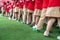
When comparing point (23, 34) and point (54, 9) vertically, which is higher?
point (54, 9)

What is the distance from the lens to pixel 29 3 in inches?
202

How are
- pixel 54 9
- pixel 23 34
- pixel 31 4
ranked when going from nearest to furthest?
pixel 54 9
pixel 23 34
pixel 31 4

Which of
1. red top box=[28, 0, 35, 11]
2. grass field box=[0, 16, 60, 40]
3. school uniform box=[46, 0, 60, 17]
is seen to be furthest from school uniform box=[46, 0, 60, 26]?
red top box=[28, 0, 35, 11]

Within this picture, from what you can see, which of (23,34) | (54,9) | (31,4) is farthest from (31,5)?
(54,9)

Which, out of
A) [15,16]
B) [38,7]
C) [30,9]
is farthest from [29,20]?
[15,16]

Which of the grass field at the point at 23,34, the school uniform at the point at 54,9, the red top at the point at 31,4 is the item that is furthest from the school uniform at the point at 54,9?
the red top at the point at 31,4

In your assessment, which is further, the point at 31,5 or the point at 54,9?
the point at 31,5

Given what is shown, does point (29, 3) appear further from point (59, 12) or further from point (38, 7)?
point (59, 12)

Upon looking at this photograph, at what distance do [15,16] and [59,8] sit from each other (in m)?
4.72

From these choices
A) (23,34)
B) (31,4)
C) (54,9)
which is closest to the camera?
(54,9)

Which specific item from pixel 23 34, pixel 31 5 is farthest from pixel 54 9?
pixel 31 5

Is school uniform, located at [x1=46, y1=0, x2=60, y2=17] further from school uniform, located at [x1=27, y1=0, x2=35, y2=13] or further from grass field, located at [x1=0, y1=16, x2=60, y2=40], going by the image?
school uniform, located at [x1=27, y1=0, x2=35, y2=13]

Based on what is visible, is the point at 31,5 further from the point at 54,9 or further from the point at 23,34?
the point at 54,9

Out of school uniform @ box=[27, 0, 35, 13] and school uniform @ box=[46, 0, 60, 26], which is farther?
school uniform @ box=[27, 0, 35, 13]
